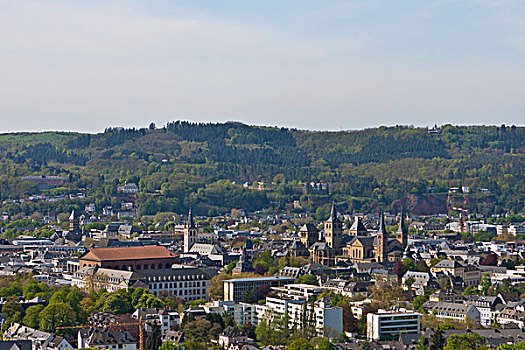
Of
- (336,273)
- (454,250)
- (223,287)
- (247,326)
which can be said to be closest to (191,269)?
(223,287)

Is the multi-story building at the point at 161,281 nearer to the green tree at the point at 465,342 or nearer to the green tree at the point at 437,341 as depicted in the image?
the green tree at the point at 437,341

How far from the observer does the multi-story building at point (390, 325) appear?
74688 millimetres

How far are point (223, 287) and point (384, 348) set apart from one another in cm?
2635

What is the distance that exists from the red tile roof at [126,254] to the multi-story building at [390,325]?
37.0 metres

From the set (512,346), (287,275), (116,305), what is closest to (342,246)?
(287,275)

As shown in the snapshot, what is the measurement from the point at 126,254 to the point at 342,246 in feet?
81.8

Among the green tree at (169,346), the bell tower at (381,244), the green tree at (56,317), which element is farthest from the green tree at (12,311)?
the bell tower at (381,244)

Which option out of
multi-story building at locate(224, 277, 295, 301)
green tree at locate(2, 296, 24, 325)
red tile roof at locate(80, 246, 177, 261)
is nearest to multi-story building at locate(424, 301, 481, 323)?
multi-story building at locate(224, 277, 295, 301)

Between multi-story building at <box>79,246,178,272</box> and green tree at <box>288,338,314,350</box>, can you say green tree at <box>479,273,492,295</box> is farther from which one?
multi-story building at <box>79,246,178,272</box>

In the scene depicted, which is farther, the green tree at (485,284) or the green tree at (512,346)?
the green tree at (485,284)

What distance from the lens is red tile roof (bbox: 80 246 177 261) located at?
106m

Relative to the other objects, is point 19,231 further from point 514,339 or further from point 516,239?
point 514,339

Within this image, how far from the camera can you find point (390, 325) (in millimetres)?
75125

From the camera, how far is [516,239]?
14938cm
